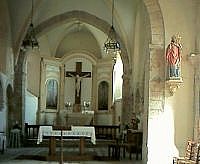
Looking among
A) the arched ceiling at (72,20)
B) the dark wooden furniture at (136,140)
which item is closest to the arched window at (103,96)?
the arched ceiling at (72,20)

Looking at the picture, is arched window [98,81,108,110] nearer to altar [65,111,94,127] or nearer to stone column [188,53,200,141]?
altar [65,111,94,127]

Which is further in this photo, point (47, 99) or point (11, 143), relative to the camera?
point (47, 99)

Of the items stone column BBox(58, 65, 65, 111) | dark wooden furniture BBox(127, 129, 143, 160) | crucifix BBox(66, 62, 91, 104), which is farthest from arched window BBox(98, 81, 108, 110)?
dark wooden furniture BBox(127, 129, 143, 160)

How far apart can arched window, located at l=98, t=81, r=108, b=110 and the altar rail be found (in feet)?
7.40

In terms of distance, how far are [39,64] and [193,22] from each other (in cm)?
1329

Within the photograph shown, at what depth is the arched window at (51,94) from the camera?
2306 cm

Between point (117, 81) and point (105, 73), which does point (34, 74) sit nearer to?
point (105, 73)

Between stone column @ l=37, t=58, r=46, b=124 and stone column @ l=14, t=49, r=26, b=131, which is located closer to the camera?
stone column @ l=14, t=49, r=26, b=131

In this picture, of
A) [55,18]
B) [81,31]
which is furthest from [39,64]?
[55,18]

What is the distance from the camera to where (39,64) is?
886 inches

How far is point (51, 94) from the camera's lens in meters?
23.2

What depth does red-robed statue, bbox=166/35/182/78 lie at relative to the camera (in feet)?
31.8

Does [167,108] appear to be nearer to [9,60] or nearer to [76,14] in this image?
[9,60]

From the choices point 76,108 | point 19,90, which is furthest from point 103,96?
point 19,90
